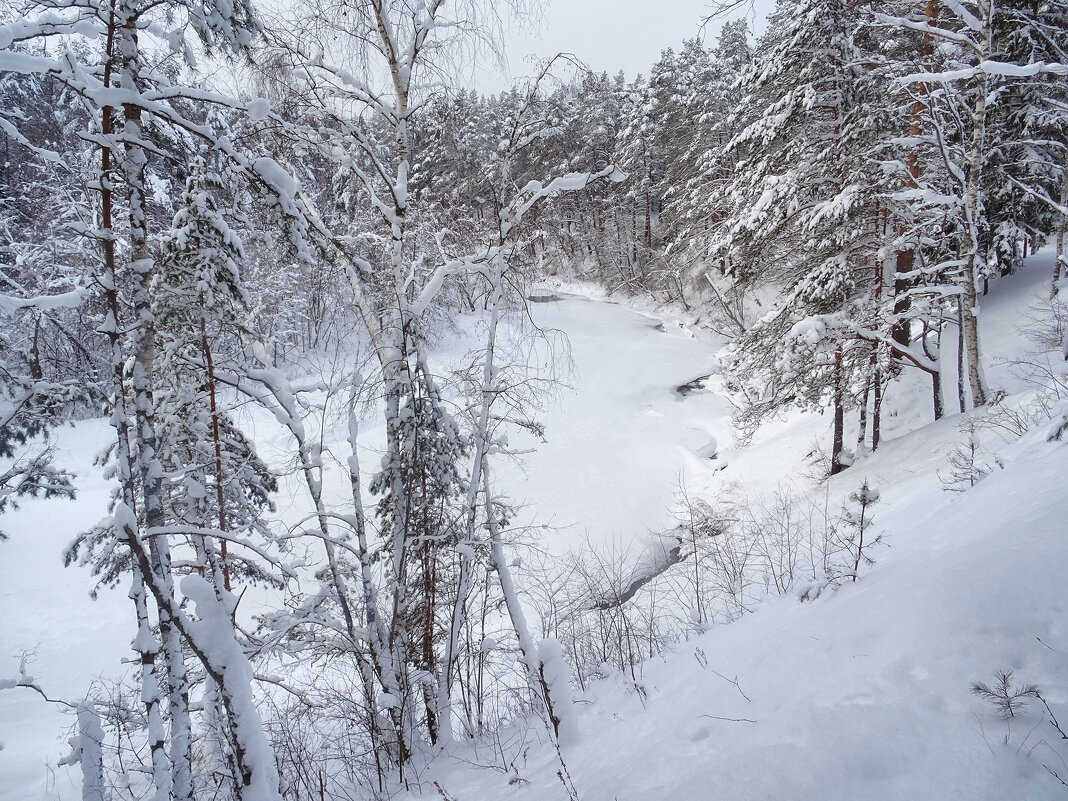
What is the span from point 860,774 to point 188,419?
6.72 m

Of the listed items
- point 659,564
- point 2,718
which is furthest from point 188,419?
point 659,564

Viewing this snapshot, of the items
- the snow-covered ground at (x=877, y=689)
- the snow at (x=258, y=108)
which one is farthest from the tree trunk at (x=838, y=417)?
the snow at (x=258, y=108)

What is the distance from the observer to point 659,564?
39.7ft

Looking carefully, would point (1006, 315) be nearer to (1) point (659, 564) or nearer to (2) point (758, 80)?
→ (2) point (758, 80)

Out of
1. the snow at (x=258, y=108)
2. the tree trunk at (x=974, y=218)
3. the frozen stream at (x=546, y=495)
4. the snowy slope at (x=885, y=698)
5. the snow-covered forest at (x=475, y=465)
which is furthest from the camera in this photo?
the frozen stream at (x=546, y=495)

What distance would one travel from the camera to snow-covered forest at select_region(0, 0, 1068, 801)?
2.04 metres

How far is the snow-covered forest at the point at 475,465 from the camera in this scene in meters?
2.04

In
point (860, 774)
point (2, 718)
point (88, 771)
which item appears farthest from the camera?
point (2, 718)

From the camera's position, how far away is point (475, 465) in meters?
5.29

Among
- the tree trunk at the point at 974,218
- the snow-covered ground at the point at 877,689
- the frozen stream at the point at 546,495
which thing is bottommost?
the frozen stream at the point at 546,495

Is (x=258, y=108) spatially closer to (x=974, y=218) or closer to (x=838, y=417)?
(x=974, y=218)

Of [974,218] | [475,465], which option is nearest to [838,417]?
[974,218]

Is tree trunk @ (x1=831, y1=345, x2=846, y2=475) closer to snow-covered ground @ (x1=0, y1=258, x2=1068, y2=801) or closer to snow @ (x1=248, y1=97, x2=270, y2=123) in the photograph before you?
snow-covered ground @ (x1=0, y1=258, x2=1068, y2=801)

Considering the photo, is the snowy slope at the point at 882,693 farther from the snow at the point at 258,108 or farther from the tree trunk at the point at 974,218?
the tree trunk at the point at 974,218
